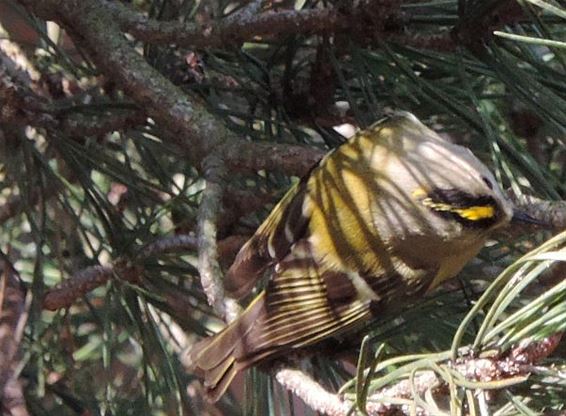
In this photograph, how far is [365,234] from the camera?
1.06 meters

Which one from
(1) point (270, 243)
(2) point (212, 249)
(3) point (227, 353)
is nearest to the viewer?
(2) point (212, 249)

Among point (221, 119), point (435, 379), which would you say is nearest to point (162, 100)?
point (221, 119)

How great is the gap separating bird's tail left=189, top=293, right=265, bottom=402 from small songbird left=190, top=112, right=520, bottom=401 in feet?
0.07

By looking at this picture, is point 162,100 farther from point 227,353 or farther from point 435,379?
point 435,379

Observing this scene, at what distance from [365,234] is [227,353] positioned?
21 centimetres

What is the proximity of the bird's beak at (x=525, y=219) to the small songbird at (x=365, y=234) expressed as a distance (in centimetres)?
8

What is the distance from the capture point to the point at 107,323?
109cm

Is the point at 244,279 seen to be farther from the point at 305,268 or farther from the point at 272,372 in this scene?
the point at 272,372

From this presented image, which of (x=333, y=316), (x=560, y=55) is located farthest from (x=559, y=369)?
(x=333, y=316)

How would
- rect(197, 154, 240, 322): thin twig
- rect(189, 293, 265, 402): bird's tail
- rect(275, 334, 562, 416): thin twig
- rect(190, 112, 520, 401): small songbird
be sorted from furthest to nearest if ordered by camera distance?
rect(190, 112, 520, 401): small songbird
rect(189, 293, 265, 402): bird's tail
rect(197, 154, 240, 322): thin twig
rect(275, 334, 562, 416): thin twig

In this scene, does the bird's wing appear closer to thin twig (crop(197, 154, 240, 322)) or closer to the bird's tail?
the bird's tail

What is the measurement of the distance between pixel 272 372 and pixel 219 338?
0.08 m

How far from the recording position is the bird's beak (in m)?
0.83

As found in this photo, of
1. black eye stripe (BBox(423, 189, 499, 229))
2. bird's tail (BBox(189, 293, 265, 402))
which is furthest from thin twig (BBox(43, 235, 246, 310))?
black eye stripe (BBox(423, 189, 499, 229))
